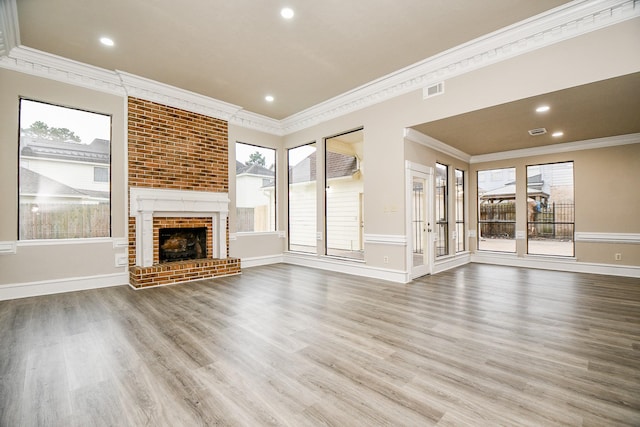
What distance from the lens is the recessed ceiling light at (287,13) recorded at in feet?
10.6

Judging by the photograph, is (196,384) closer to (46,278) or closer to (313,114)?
(46,278)

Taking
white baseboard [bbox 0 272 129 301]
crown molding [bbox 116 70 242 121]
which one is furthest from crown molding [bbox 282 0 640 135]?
white baseboard [bbox 0 272 129 301]

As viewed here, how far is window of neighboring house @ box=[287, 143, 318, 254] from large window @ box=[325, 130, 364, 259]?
0.81 metres

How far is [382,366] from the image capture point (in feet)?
7.02

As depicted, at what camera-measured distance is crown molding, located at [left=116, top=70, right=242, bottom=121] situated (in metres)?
4.84

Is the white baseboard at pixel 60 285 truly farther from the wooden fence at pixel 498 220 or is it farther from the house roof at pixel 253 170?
the wooden fence at pixel 498 220

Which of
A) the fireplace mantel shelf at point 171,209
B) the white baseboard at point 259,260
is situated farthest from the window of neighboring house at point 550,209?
the fireplace mantel shelf at point 171,209

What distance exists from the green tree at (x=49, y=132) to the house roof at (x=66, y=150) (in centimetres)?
6

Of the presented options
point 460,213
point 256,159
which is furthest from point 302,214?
point 460,213

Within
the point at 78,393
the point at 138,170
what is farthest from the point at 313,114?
the point at 78,393

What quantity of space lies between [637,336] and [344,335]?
108 inches

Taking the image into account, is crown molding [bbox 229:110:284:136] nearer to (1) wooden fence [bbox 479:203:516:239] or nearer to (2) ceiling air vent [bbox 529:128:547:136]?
(2) ceiling air vent [bbox 529:128:547:136]

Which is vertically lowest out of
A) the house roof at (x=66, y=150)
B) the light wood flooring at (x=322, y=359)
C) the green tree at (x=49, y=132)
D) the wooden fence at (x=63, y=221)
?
the light wood flooring at (x=322, y=359)

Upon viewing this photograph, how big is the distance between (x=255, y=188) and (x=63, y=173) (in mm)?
3398
